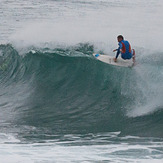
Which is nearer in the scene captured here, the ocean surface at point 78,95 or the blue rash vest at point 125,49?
the ocean surface at point 78,95

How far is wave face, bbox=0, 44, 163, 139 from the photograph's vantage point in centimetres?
1127

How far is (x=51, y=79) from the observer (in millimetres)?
14914

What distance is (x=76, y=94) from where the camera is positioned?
539 inches

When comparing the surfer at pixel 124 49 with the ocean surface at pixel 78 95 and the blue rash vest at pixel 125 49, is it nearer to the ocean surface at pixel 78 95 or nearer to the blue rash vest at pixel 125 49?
the blue rash vest at pixel 125 49

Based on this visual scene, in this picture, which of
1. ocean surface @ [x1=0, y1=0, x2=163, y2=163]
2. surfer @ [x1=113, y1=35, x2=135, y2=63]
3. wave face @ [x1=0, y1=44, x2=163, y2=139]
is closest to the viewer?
ocean surface @ [x1=0, y1=0, x2=163, y2=163]

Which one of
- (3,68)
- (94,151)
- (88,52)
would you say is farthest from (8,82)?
(94,151)

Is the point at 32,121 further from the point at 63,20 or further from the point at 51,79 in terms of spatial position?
the point at 63,20

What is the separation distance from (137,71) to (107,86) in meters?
1.30

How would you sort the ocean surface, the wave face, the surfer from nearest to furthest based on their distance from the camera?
the ocean surface, the wave face, the surfer

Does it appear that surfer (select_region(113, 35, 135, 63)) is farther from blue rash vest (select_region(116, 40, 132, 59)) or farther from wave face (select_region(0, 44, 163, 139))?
wave face (select_region(0, 44, 163, 139))

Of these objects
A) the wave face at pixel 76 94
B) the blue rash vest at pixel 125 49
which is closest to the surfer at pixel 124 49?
the blue rash vest at pixel 125 49

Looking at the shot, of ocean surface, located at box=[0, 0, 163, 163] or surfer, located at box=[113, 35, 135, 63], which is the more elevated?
surfer, located at box=[113, 35, 135, 63]

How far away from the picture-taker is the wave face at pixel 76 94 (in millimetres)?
11266

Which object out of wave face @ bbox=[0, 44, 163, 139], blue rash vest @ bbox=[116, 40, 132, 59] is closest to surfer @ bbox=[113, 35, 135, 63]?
blue rash vest @ bbox=[116, 40, 132, 59]
